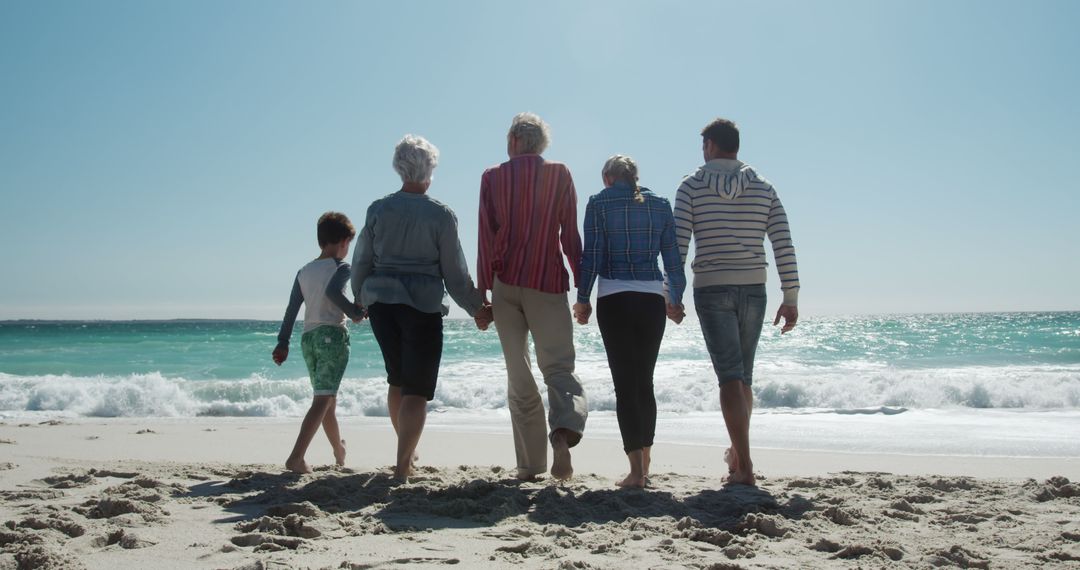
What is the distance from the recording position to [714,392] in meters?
10.9

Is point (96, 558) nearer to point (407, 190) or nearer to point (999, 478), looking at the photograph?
point (407, 190)

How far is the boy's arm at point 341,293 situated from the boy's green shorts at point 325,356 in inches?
6.7

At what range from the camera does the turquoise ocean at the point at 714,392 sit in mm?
6730

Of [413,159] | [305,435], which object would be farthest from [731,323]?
[305,435]

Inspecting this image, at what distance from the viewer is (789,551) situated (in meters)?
2.63

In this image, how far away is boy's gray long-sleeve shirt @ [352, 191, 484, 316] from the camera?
379 centimetres

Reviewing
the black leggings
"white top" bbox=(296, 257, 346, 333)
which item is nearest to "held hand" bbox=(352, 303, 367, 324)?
"white top" bbox=(296, 257, 346, 333)

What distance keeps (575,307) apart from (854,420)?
16.6 feet

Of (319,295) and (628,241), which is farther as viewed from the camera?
(319,295)

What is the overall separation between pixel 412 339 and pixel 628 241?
1127 millimetres

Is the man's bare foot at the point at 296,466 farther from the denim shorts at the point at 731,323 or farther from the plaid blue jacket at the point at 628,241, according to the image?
the denim shorts at the point at 731,323

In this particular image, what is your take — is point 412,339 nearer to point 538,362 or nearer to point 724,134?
point 538,362

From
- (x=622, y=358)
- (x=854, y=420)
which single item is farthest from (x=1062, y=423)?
(x=622, y=358)

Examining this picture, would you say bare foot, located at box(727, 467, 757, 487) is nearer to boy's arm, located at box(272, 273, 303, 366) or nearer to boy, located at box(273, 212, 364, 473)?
boy, located at box(273, 212, 364, 473)
